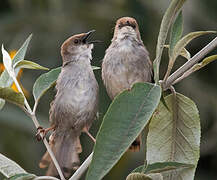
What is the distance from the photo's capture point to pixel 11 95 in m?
2.96

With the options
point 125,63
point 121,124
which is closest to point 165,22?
point 121,124

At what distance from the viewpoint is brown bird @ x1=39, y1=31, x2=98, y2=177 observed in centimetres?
431

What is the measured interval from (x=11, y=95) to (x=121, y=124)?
2.03ft

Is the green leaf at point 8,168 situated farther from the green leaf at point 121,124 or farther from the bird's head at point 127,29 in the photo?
the bird's head at point 127,29

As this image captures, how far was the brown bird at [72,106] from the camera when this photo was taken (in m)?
4.31

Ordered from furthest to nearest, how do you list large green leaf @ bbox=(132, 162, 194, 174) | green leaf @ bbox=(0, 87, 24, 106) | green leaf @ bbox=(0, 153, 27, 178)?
green leaf @ bbox=(0, 153, 27, 178) → green leaf @ bbox=(0, 87, 24, 106) → large green leaf @ bbox=(132, 162, 194, 174)

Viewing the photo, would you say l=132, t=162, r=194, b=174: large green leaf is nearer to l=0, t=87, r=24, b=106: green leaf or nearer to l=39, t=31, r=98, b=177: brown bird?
l=0, t=87, r=24, b=106: green leaf

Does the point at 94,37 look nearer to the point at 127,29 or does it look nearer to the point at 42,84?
the point at 127,29

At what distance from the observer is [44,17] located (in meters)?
8.47

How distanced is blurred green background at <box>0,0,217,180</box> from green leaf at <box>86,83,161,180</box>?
4.06m

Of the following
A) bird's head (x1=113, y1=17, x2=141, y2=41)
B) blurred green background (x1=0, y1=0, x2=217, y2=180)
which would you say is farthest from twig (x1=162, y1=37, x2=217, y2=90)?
blurred green background (x1=0, y1=0, x2=217, y2=180)

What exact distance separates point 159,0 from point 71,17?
1.27 meters

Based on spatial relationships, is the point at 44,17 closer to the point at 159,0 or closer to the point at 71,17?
the point at 71,17

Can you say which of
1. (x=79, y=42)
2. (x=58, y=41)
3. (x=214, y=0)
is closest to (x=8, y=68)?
(x=79, y=42)
